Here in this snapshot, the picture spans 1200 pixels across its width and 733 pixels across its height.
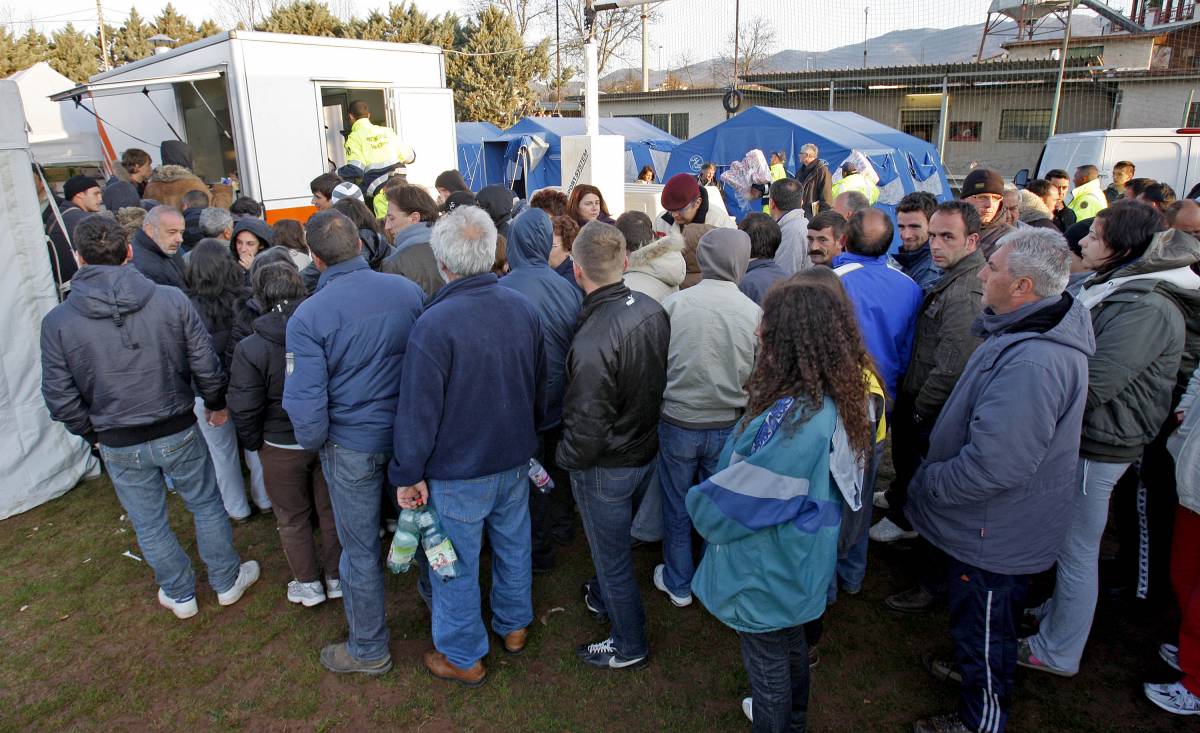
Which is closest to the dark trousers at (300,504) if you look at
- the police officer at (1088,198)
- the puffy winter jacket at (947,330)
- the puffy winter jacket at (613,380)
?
the puffy winter jacket at (613,380)

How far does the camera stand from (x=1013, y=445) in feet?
7.68

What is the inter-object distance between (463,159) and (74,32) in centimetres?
2187

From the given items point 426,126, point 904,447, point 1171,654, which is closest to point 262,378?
point 904,447

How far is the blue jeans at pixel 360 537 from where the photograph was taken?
3.00m

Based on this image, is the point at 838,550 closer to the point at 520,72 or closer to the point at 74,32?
the point at 520,72

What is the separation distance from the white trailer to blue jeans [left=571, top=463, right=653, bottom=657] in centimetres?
719

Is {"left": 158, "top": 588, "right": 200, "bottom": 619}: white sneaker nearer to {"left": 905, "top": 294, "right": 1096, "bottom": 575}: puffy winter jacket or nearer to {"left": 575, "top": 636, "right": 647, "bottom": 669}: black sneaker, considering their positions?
{"left": 575, "top": 636, "right": 647, "bottom": 669}: black sneaker

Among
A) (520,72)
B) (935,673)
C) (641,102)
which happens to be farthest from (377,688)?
(520,72)

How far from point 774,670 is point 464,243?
1.95 metres

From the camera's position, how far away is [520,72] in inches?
1147

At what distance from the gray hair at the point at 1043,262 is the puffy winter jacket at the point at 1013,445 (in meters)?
0.06

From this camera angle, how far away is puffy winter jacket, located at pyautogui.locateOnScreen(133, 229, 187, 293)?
4.42 metres

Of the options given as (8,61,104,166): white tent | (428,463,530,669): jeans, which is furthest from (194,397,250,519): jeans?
(8,61,104,166): white tent

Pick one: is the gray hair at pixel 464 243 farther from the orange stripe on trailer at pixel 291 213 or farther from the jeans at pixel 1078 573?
the orange stripe on trailer at pixel 291 213
